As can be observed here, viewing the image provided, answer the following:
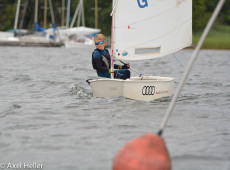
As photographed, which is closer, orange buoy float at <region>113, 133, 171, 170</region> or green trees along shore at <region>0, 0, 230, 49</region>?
orange buoy float at <region>113, 133, 171, 170</region>

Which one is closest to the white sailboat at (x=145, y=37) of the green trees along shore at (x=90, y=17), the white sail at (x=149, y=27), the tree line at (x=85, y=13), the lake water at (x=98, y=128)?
the white sail at (x=149, y=27)

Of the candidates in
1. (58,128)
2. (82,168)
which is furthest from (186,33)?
(82,168)

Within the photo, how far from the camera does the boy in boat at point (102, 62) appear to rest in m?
10.9

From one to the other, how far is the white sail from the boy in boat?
0.33m

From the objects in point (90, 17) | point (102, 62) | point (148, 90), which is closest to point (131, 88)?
point (148, 90)

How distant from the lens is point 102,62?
1109 centimetres

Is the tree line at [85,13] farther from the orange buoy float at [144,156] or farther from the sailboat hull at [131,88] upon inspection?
the orange buoy float at [144,156]

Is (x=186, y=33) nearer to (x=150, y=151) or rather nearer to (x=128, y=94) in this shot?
(x=128, y=94)

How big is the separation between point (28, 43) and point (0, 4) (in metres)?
21.7

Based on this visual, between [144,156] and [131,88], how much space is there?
540cm

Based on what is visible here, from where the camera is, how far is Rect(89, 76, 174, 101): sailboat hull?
10.3 m

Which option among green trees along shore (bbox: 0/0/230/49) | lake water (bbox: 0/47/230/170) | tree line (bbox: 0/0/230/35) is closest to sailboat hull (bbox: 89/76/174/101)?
lake water (bbox: 0/47/230/170)

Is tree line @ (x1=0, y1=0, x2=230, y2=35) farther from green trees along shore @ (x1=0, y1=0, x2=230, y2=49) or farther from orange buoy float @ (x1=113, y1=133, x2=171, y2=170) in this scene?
orange buoy float @ (x1=113, y1=133, x2=171, y2=170)

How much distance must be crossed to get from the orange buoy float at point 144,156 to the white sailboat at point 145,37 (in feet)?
16.9
